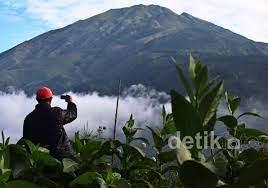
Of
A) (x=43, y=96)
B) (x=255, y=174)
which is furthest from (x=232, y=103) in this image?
(x=43, y=96)

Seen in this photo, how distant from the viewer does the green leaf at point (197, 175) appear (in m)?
1.59

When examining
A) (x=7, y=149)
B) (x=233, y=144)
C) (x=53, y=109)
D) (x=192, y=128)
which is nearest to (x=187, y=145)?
(x=192, y=128)

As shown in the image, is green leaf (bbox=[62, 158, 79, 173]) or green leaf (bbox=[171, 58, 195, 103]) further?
green leaf (bbox=[62, 158, 79, 173])

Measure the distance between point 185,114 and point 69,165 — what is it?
1.38 metres

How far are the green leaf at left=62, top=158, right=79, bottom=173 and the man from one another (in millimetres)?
3176

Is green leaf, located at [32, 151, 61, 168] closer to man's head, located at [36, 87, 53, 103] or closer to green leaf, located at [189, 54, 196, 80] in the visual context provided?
green leaf, located at [189, 54, 196, 80]

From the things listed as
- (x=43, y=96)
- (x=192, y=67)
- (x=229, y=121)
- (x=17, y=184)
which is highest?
(x=192, y=67)

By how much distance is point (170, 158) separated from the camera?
114 inches

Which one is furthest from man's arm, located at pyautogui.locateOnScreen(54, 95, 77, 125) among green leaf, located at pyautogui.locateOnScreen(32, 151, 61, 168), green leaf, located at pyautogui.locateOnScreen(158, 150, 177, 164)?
green leaf, located at pyautogui.locateOnScreen(158, 150, 177, 164)

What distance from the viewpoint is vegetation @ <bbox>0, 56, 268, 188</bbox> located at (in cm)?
162

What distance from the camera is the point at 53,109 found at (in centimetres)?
730

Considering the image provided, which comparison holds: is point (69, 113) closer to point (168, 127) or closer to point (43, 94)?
point (43, 94)

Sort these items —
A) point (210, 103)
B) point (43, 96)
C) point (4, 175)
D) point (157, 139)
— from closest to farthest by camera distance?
point (210, 103), point (4, 175), point (157, 139), point (43, 96)

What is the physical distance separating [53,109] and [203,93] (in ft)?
18.4
